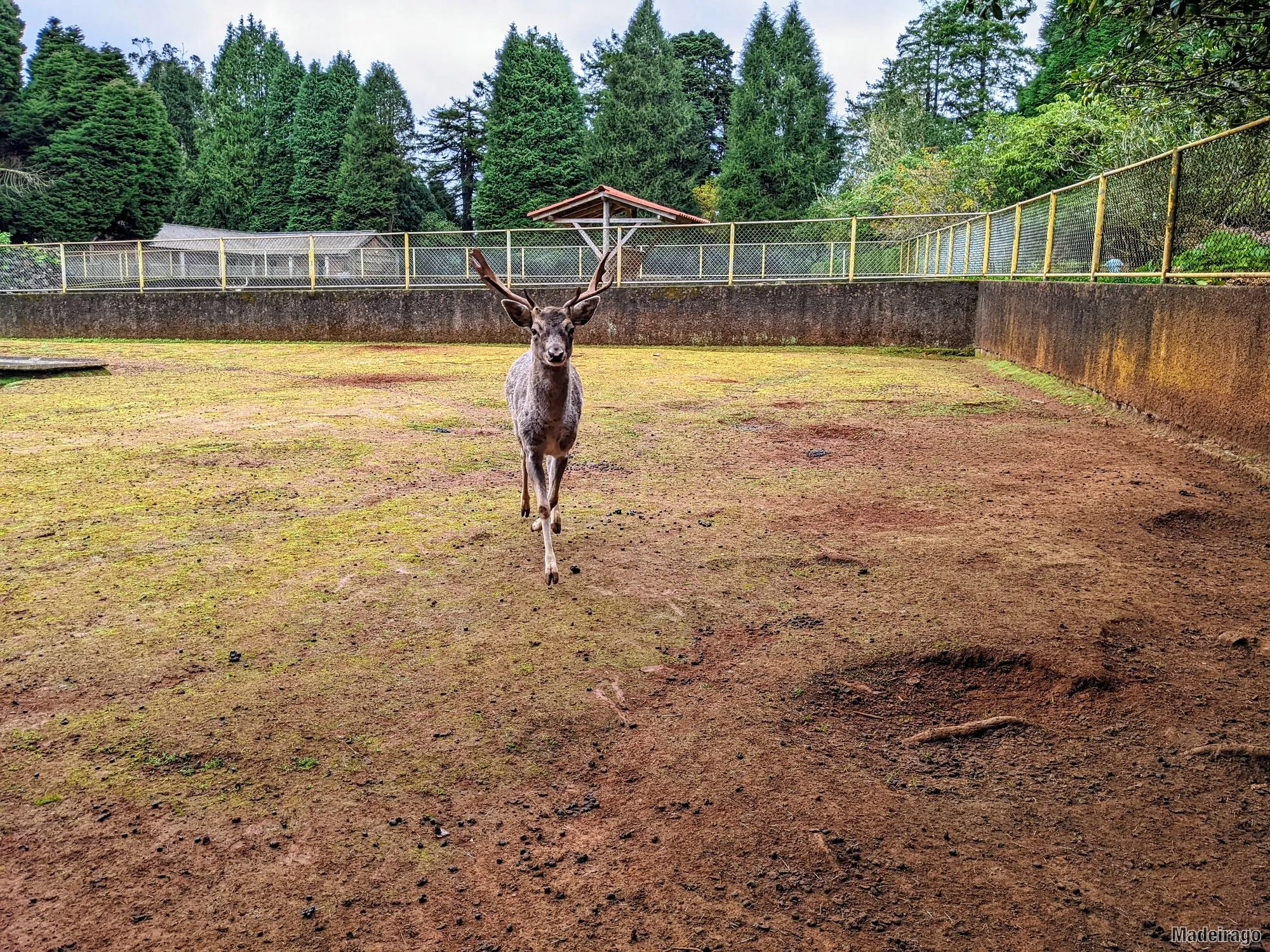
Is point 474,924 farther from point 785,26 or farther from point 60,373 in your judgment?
point 785,26

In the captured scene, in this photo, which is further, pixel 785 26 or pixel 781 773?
pixel 785 26

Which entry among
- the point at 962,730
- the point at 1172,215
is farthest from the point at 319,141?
the point at 962,730

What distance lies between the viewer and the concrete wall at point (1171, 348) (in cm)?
633

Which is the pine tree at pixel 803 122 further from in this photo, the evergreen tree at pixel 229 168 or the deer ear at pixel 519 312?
the deer ear at pixel 519 312

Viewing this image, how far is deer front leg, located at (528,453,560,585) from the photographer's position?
426 centimetres

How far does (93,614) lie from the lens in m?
3.84

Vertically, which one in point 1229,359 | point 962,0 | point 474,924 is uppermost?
point 962,0

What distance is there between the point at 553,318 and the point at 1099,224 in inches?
313

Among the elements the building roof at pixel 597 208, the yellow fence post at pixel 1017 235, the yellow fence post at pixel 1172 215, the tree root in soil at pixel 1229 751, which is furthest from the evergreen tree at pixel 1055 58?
the tree root in soil at pixel 1229 751

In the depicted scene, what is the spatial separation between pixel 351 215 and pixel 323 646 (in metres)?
47.5

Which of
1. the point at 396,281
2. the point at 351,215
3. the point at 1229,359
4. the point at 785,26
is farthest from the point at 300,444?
the point at 785,26

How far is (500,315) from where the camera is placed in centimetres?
1994

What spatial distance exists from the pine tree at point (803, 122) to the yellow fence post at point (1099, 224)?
36.1 meters

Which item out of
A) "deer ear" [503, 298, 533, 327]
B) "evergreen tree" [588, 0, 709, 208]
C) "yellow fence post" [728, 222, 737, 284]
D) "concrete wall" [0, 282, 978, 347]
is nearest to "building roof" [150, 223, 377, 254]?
"concrete wall" [0, 282, 978, 347]
